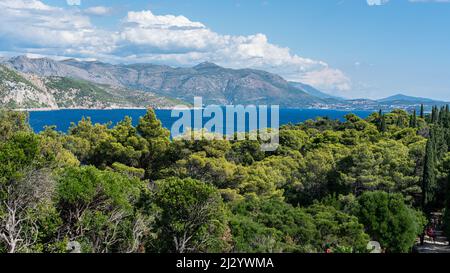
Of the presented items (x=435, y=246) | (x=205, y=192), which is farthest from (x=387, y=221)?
(x=205, y=192)

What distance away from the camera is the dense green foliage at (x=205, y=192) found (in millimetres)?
15070

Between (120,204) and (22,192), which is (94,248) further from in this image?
(22,192)

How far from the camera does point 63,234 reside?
15719 millimetres

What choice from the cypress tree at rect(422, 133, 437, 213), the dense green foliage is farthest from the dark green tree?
the cypress tree at rect(422, 133, 437, 213)

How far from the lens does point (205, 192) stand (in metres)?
16.0

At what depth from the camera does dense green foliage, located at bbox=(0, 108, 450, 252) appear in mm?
15070

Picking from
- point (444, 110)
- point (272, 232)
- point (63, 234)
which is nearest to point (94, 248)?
point (63, 234)

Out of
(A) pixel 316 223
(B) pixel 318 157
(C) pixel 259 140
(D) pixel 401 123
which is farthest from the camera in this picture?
(D) pixel 401 123

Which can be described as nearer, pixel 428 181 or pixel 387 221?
pixel 387 221

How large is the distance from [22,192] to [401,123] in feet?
165

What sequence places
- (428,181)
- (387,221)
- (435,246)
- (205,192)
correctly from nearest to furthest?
(205,192) → (387,221) → (435,246) → (428,181)

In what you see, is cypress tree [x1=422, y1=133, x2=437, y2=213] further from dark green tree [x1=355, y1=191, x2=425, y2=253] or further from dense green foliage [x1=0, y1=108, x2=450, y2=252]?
dark green tree [x1=355, y1=191, x2=425, y2=253]

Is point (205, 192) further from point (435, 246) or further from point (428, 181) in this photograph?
point (428, 181)
